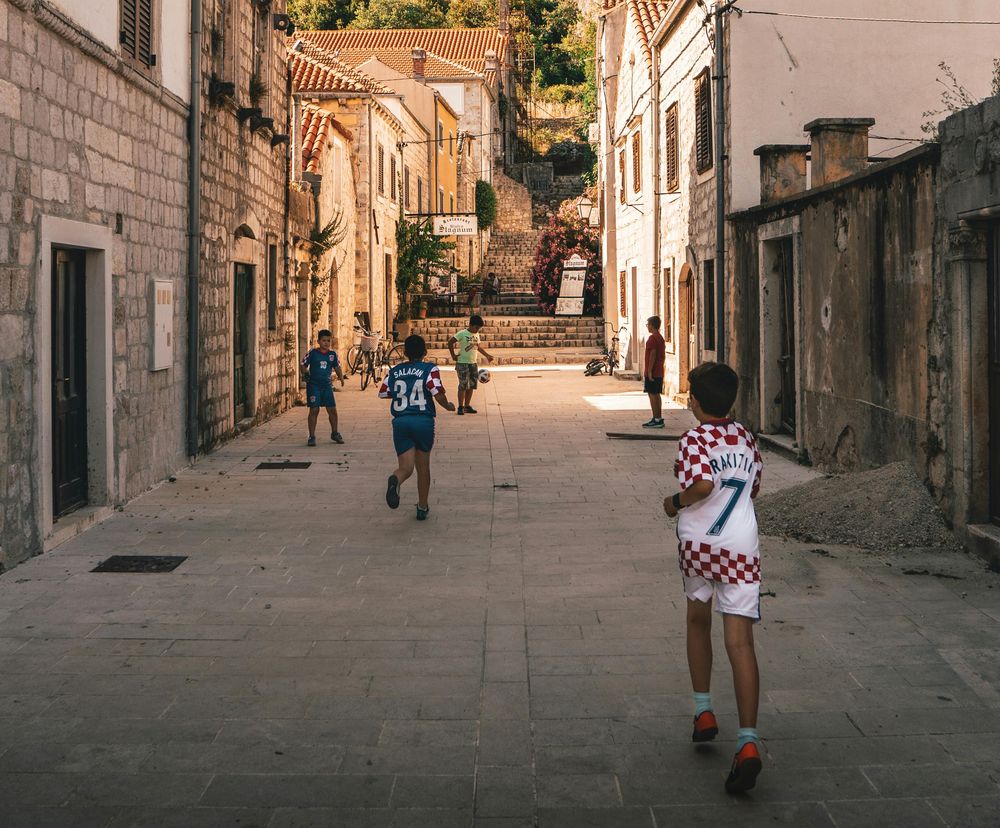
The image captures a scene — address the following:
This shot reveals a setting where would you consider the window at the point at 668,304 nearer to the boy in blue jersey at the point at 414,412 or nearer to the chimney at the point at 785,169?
the chimney at the point at 785,169

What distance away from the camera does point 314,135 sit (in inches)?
941

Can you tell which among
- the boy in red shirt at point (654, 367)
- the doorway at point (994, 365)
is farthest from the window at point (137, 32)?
the boy in red shirt at point (654, 367)

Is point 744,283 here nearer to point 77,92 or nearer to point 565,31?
point 77,92

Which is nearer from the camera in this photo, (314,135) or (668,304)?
(668,304)

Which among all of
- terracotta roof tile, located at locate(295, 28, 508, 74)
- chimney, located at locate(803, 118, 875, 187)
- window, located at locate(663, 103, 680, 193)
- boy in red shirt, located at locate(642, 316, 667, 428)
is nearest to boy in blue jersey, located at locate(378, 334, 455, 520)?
chimney, located at locate(803, 118, 875, 187)

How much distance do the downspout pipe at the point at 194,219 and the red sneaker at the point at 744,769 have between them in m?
9.77

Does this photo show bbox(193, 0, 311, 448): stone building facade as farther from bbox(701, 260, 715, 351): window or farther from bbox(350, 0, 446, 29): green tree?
bbox(350, 0, 446, 29): green tree

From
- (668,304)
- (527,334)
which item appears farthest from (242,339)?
(527,334)

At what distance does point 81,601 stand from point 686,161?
15445 millimetres

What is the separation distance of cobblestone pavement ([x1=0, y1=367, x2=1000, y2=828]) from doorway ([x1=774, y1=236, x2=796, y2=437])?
5.03m

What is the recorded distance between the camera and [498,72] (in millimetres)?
55750

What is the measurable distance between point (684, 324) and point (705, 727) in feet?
56.0

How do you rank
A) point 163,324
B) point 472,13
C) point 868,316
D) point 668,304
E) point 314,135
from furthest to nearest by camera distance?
point 472,13, point 314,135, point 668,304, point 163,324, point 868,316

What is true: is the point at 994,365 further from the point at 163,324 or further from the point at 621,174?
the point at 621,174
